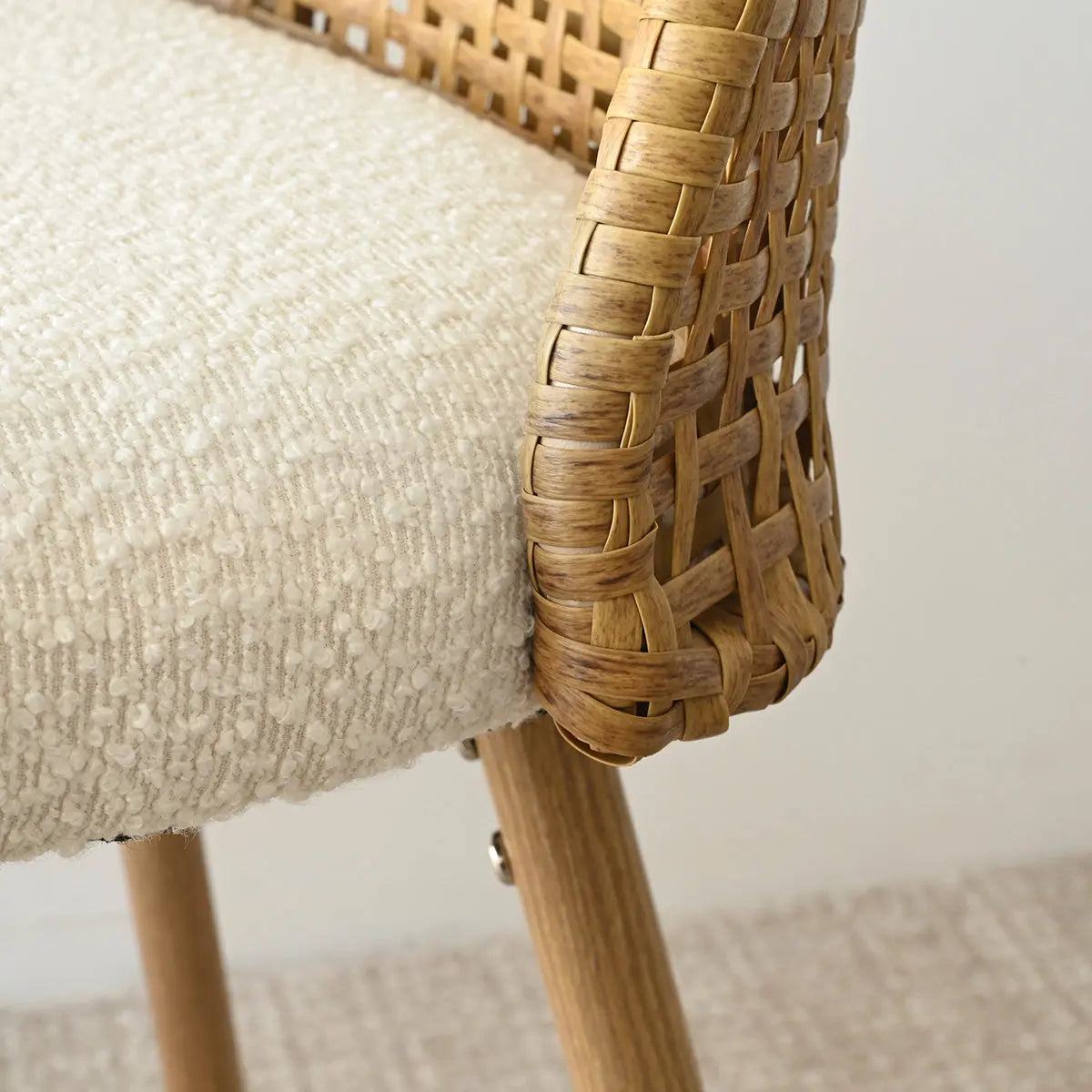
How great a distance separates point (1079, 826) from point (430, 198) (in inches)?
33.8

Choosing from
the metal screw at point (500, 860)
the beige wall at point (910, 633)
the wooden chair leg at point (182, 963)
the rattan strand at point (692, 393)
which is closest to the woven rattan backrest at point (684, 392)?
the rattan strand at point (692, 393)

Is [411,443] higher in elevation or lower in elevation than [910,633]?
higher

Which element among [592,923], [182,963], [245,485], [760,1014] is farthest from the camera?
[760,1014]

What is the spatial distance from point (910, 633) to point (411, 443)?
2.56ft

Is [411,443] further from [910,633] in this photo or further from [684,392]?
[910,633]

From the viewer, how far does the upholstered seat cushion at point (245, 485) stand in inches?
8.1

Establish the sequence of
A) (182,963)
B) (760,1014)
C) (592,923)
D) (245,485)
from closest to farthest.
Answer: (245,485)
(592,923)
(182,963)
(760,1014)

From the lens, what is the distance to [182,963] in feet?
1.75

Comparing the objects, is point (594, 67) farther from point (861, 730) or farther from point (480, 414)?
point (861, 730)

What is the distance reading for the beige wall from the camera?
→ 812mm

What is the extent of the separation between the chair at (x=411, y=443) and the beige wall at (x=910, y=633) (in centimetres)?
56

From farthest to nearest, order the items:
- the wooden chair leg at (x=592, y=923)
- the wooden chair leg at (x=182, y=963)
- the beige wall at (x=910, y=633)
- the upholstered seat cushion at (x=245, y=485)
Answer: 1. the beige wall at (x=910, y=633)
2. the wooden chair leg at (x=182, y=963)
3. the wooden chair leg at (x=592, y=923)
4. the upholstered seat cushion at (x=245, y=485)

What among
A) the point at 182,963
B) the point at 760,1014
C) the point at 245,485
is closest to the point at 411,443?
the point at 245,485

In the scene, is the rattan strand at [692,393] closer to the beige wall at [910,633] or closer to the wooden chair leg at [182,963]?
the wooden chair leg at [182,963]
